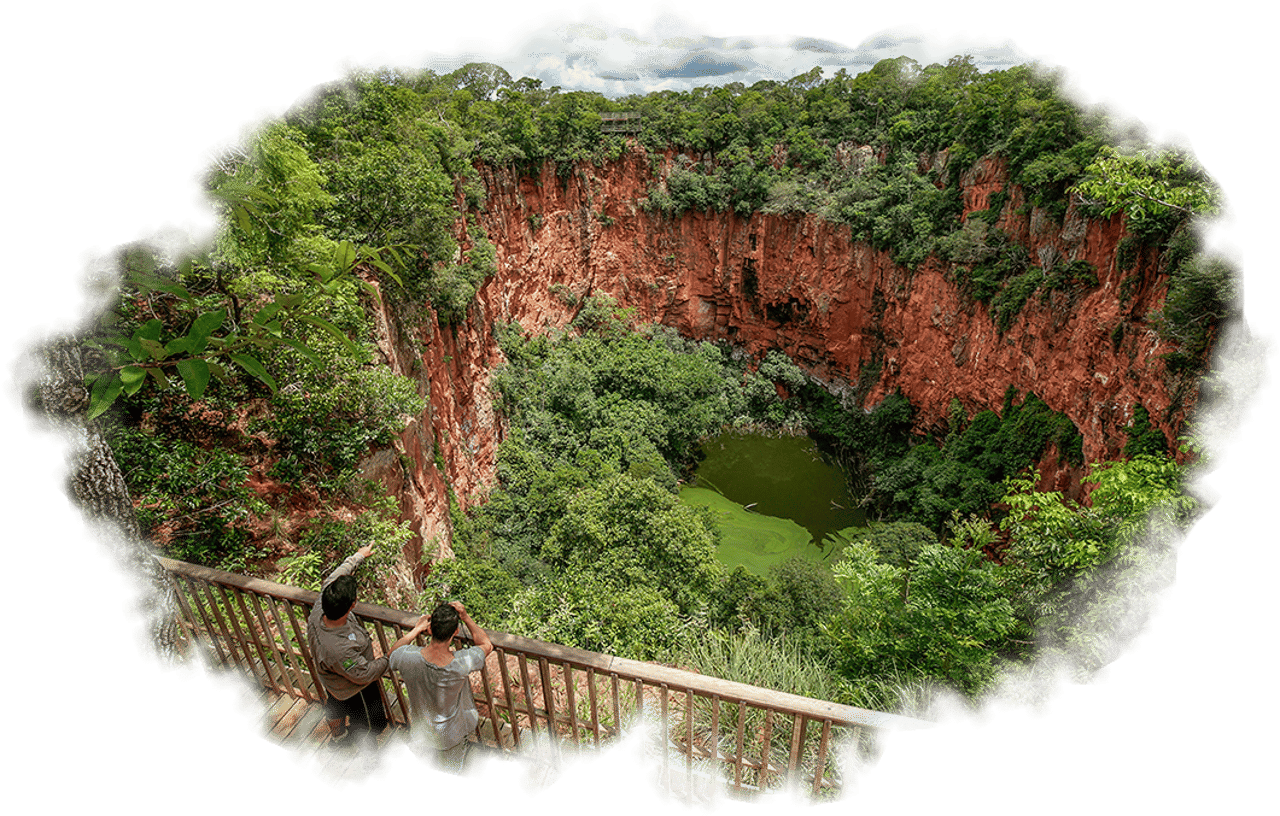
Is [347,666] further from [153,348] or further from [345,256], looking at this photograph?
[345,256]

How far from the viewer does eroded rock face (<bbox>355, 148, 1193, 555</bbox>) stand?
12.3 meters

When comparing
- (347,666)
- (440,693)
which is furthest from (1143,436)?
(347,666)

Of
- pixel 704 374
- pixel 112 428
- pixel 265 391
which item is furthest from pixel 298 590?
pixel 704 374

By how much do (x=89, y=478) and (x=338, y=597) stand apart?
69.5 inches

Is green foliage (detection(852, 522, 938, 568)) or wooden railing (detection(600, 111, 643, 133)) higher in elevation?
wooden railing (detection(600, 111, 643, 133))

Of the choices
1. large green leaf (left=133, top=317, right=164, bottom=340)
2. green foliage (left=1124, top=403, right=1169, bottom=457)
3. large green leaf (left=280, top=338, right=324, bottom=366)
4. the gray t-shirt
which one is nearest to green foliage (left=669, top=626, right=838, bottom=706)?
the gray t-shirt

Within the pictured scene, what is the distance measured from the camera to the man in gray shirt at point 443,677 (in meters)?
3.39

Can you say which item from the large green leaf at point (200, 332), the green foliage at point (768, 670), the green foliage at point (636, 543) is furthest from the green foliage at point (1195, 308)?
the large green leaf at point (200, 332)

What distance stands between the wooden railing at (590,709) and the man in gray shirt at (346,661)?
129 mm

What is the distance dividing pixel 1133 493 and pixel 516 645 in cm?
666

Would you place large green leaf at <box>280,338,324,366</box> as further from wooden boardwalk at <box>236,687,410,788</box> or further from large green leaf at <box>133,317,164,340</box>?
wooden boardwalk at <box>236,687,410,788</box>

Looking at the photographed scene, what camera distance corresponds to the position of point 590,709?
13.7 feet

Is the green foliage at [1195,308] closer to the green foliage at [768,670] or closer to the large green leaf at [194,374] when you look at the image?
the green foliage at [768,670]

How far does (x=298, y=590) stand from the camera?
389 centimetres
